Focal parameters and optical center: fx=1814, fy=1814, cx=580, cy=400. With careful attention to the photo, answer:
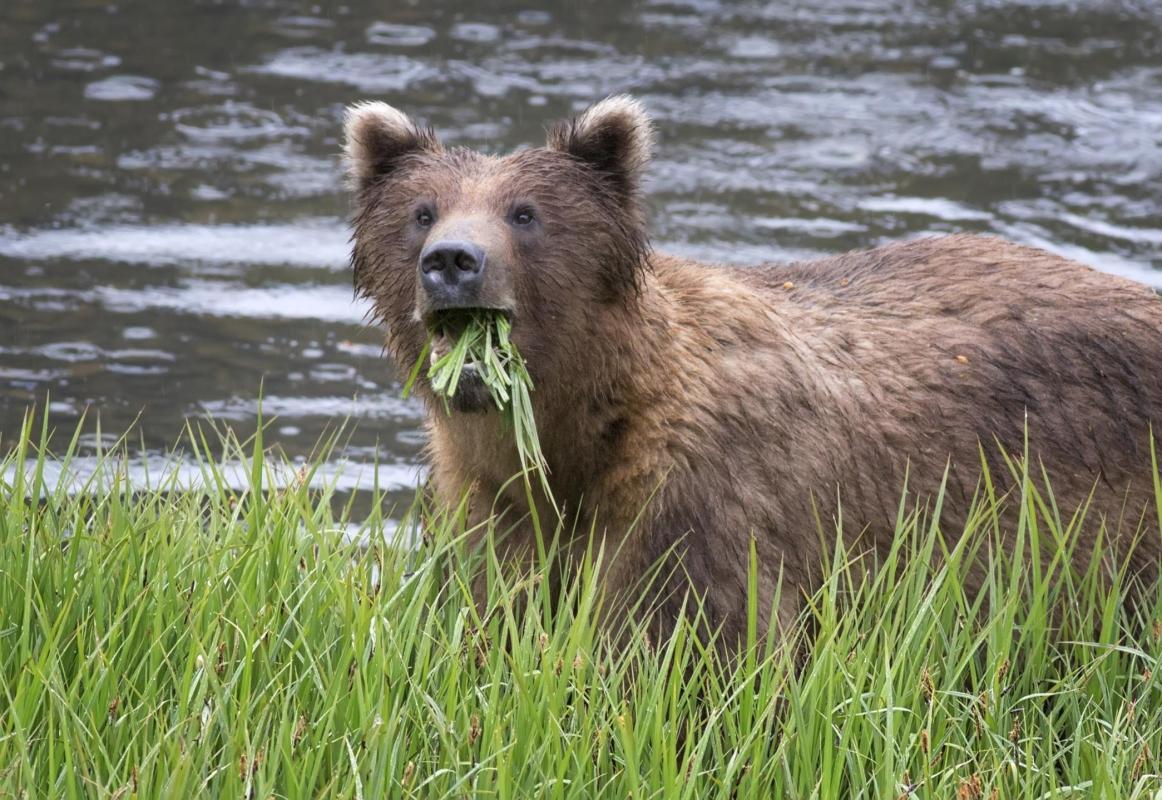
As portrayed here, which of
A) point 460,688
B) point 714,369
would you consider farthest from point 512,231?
point 460,688

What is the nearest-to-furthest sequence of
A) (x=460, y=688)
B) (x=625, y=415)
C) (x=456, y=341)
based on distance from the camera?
(x=460, y=688) < (x=456, y=341) < (x=625, y=415)

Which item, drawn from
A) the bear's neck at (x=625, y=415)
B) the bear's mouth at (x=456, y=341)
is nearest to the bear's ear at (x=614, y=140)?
the bear's neck at (x=625, y=415)

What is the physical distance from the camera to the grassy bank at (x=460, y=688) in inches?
174

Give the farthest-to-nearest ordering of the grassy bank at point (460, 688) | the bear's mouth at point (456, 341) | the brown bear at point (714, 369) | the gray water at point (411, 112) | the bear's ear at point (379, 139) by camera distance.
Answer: the gray water at point (411, 112) < the bear's ear at point (379, 139) < the brown bear at point (714, 369) < the bear's mouth at point (456, 341) < the grassy bank at point (460, 688)

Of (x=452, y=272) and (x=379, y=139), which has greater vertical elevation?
(x=379, y=139)

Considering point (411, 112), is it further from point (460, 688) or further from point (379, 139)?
point (460, 688)

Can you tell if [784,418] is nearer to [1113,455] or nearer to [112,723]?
[1113,455]

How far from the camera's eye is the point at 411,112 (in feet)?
41.6

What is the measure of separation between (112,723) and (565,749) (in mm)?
1133

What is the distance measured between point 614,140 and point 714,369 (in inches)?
31.1

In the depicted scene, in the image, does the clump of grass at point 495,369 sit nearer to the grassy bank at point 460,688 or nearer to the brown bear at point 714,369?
the brown bear at point 714,369

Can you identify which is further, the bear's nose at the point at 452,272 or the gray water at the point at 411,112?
the gray water at the point at 411,112

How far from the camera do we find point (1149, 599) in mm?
5957

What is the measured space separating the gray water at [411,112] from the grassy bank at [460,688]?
10.6 ft
